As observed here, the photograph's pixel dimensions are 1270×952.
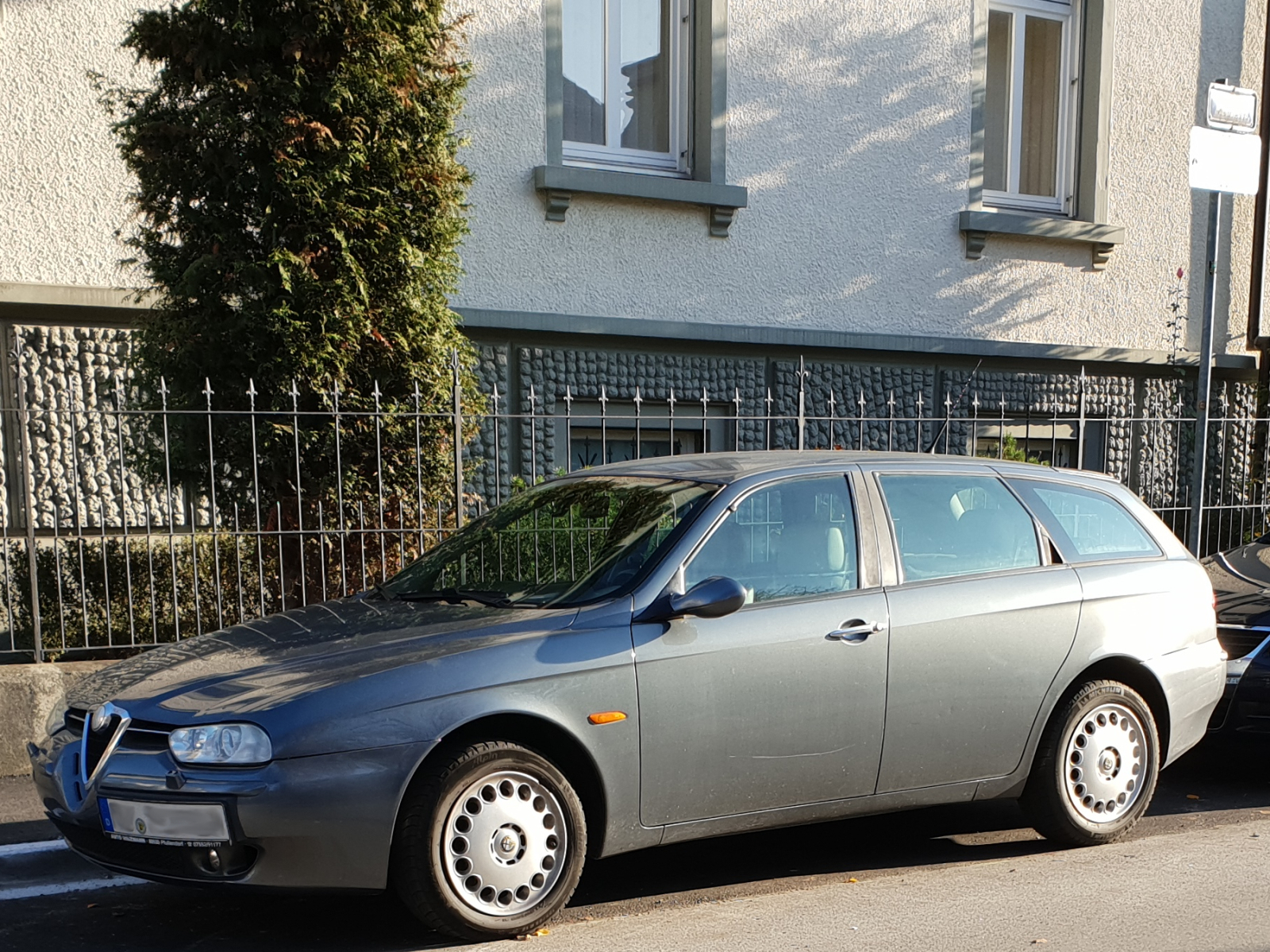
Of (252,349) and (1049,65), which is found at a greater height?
(1049,65)

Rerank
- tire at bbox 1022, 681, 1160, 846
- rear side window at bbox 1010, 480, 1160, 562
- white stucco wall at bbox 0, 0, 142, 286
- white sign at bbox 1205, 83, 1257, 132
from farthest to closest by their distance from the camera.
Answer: white stucco wall at bbox 0, 0, 142, 286 → white sign at bbox 1205, 83, 1257, 132 → rear side window at bbox 1010, 480, 1160, 562 → tire at bbox 1022, 681, 1160, 846

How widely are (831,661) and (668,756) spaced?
0.72m

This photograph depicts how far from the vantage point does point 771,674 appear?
4.52m

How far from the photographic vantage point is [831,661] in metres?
4.64

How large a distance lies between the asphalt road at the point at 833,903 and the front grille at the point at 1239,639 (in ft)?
3.24

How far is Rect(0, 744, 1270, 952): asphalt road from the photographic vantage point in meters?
4.16

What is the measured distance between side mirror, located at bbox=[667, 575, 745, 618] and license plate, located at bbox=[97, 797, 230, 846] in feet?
5.24

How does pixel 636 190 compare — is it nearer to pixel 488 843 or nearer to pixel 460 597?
pixel 460 597

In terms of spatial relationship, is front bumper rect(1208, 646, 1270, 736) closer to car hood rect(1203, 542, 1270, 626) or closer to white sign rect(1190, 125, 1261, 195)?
car hood rect(1203, 542, 1270, 626)

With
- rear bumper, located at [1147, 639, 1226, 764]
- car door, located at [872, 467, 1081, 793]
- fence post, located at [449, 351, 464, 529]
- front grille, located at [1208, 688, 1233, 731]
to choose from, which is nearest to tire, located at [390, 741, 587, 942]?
car door, located at [872, 467, 1081, 793]

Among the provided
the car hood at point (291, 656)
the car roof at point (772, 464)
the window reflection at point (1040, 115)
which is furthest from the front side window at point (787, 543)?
the window reflection at point (1040, 115)

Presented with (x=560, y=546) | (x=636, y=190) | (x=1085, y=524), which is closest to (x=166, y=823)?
(x=560, y=546)

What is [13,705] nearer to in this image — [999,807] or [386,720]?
[386,720]

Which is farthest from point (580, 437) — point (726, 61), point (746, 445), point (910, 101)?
point (910, 101)
